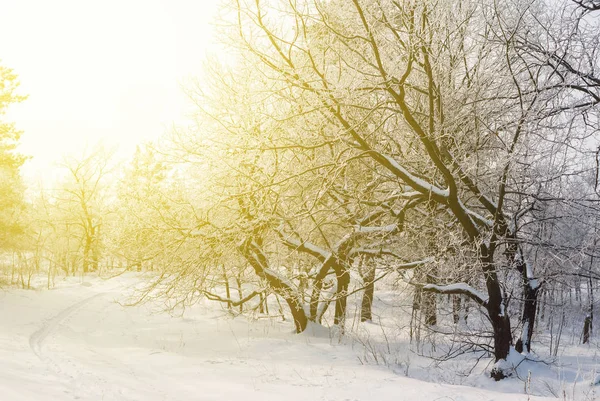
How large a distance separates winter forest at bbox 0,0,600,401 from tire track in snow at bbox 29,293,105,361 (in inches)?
3.4

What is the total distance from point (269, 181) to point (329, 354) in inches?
148

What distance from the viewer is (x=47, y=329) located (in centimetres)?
1197

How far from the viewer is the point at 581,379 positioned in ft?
24.7

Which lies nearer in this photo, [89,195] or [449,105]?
[449,105]

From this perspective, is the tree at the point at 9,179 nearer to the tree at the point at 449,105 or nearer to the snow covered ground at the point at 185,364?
the snow covered ground at the point at 185,364

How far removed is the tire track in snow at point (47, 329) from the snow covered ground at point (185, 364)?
0.02m

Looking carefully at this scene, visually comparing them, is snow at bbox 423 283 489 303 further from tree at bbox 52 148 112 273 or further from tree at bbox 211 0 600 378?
tree at bbox 52 148 112 273

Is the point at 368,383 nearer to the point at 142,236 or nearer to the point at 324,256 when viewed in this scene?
the point at 324,256

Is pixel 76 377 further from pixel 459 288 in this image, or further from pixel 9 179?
pixel 9 179

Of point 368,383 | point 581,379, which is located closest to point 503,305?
point 581,379

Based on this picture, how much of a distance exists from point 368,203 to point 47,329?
9606mm

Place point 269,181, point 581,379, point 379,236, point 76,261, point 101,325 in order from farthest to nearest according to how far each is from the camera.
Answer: point 76,261 < point 101,325 < point 379,236 < point 269,181 < point 581,379

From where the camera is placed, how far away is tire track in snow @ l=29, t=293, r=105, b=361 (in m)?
9.38

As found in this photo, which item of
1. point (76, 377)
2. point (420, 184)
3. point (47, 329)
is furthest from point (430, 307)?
point (47, 329)
